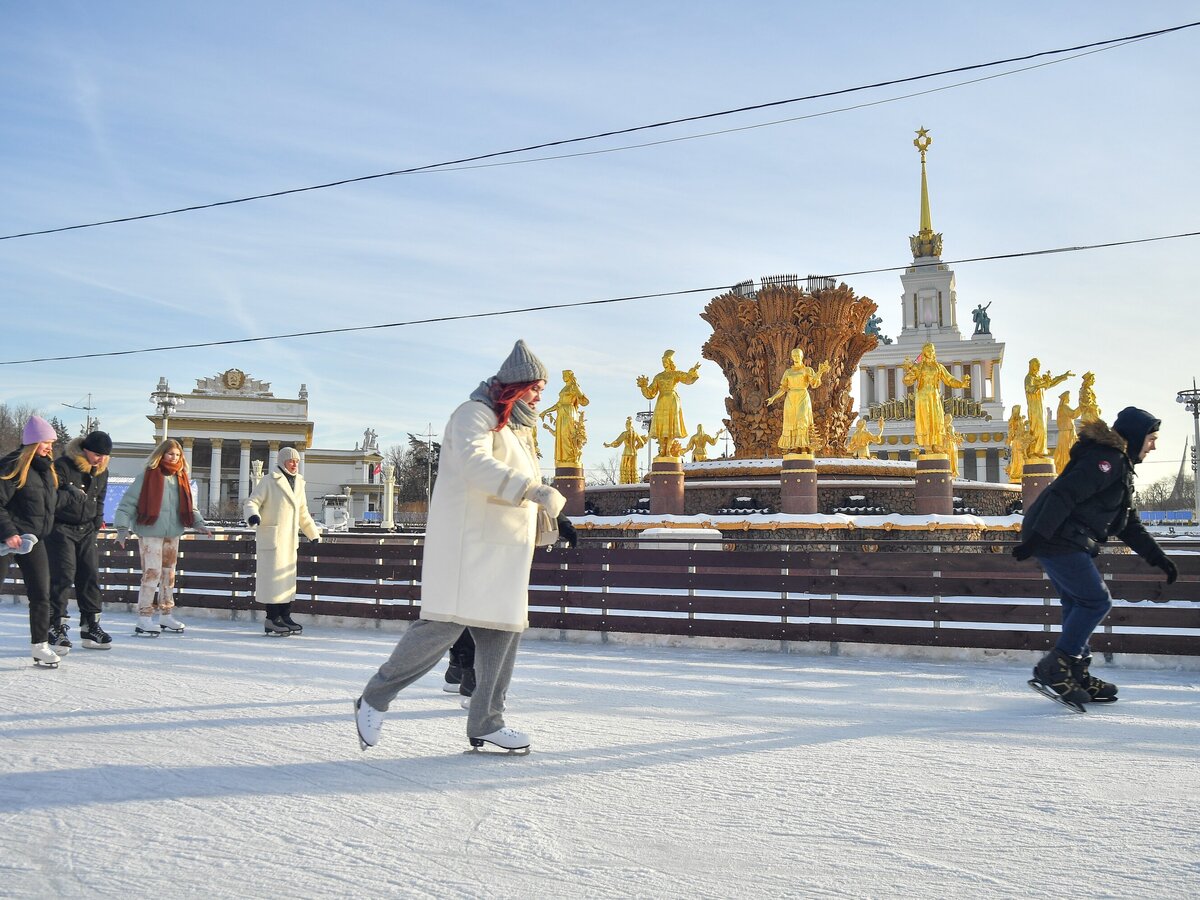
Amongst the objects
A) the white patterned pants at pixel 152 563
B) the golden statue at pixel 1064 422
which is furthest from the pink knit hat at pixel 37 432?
the golden statue at pixel 1064 422

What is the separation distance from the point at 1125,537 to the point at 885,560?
2.67 metres

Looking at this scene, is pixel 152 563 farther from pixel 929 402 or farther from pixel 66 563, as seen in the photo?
pixel 929 402

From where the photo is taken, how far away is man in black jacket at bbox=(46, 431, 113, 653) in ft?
24.4

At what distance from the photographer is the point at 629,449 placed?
93.2 feet

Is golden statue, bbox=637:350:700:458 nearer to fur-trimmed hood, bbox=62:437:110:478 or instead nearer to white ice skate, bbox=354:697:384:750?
fur-trimmed hood, bbox=62:437:110:478

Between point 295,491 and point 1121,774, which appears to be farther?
point 295,491

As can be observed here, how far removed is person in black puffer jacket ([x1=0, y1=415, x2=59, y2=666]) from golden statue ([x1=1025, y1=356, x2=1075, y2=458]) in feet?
64.4

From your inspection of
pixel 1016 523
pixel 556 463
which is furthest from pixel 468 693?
pixel 556 463

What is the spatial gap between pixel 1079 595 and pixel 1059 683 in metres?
0.53

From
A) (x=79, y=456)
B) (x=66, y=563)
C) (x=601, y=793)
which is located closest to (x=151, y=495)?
(x=79, y=456)

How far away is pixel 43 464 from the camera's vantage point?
22.8 feet

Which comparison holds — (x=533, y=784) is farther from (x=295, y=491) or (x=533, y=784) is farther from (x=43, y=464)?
(x=295, y=491)

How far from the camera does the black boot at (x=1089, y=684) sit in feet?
19.0

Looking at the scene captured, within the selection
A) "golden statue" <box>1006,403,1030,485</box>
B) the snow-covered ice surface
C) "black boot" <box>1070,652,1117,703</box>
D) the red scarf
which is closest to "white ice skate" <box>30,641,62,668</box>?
the snow-covered ice surface
